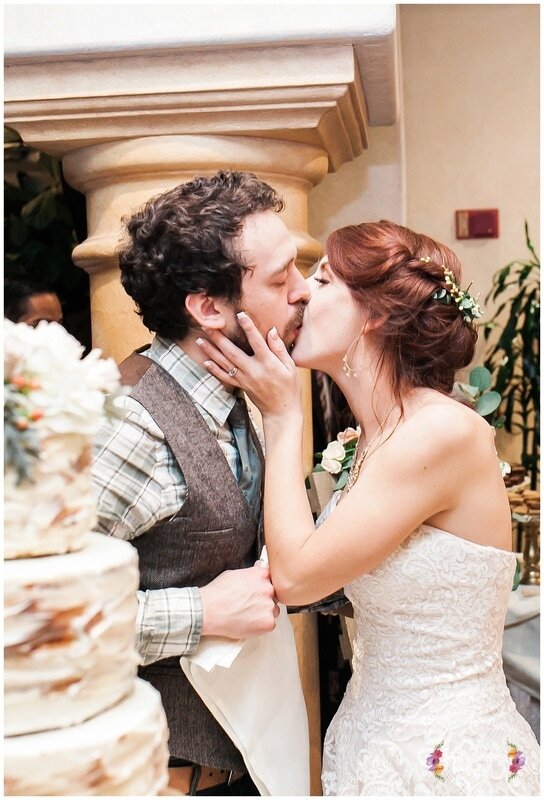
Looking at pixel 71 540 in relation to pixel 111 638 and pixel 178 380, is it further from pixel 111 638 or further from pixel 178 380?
pixel 178 380

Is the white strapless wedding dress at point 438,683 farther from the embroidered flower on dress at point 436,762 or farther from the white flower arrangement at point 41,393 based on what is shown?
the white flower arrangement at point 41,393

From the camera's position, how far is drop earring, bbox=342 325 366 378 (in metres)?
1.78

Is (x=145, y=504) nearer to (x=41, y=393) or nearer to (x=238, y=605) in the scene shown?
(x=238, y=605)

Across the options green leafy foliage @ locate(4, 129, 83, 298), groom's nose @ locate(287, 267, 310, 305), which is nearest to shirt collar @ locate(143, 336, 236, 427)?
groom's nose @ locate(287, 267, 310, 305)

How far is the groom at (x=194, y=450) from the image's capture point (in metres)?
1.44

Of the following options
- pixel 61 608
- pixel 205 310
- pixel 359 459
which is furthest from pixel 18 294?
pixel 61 608

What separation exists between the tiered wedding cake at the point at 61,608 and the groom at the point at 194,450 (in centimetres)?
55

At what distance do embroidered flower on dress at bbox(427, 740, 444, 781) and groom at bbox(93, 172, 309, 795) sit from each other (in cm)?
33

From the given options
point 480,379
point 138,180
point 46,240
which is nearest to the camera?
point 138,180

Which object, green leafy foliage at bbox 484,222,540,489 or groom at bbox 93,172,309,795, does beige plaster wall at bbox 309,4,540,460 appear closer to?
green leafy foliage at bbox 484,222,540,489

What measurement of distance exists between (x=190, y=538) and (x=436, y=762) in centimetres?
60

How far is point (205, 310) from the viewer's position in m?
1.65

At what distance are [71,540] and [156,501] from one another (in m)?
0.61

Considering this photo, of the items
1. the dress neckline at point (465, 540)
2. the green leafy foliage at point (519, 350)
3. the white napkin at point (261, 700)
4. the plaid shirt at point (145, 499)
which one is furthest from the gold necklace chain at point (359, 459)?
the green leafy foliage at point (519, 350)
